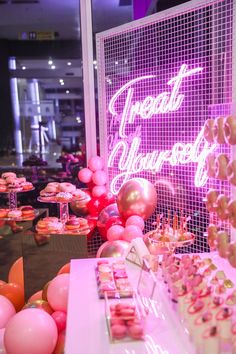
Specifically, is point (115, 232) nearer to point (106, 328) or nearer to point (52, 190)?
point (52, 190)

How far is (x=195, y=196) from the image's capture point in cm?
340

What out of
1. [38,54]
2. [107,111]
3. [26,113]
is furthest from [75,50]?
[107,111]

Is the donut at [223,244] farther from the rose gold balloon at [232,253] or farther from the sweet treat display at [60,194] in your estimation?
the sweet treat display at [60,194]

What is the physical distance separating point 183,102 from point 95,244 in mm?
1730

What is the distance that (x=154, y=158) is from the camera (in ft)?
11.9

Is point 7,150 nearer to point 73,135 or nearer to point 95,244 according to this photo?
point 73,135

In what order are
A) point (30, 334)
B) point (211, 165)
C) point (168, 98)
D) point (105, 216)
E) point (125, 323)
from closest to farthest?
1. point (125, 323)
2. point (211, 165)
3. point (30, 334)
4. point (168, 98)
5. point (105, 216)

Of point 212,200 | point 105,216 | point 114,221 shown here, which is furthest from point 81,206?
point 212,200

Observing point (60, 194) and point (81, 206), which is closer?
point (60, 194)

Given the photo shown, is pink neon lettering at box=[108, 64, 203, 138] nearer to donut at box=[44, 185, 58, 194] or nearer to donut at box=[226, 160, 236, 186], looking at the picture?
donut at box=[44, 185, 58, 194]

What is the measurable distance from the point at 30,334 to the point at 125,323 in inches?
32.9

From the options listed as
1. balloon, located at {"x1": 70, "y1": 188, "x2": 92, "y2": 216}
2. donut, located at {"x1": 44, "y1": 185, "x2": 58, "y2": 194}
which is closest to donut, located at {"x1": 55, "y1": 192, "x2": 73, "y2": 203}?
donut, located at {"x1": 44, "y1": 185, "x2": 58, "y2": 194}

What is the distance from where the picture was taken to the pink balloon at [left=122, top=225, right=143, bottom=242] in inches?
128

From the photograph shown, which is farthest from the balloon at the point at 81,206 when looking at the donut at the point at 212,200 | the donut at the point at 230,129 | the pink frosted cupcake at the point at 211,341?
the pink frosted cupcake at the point at 211,341
